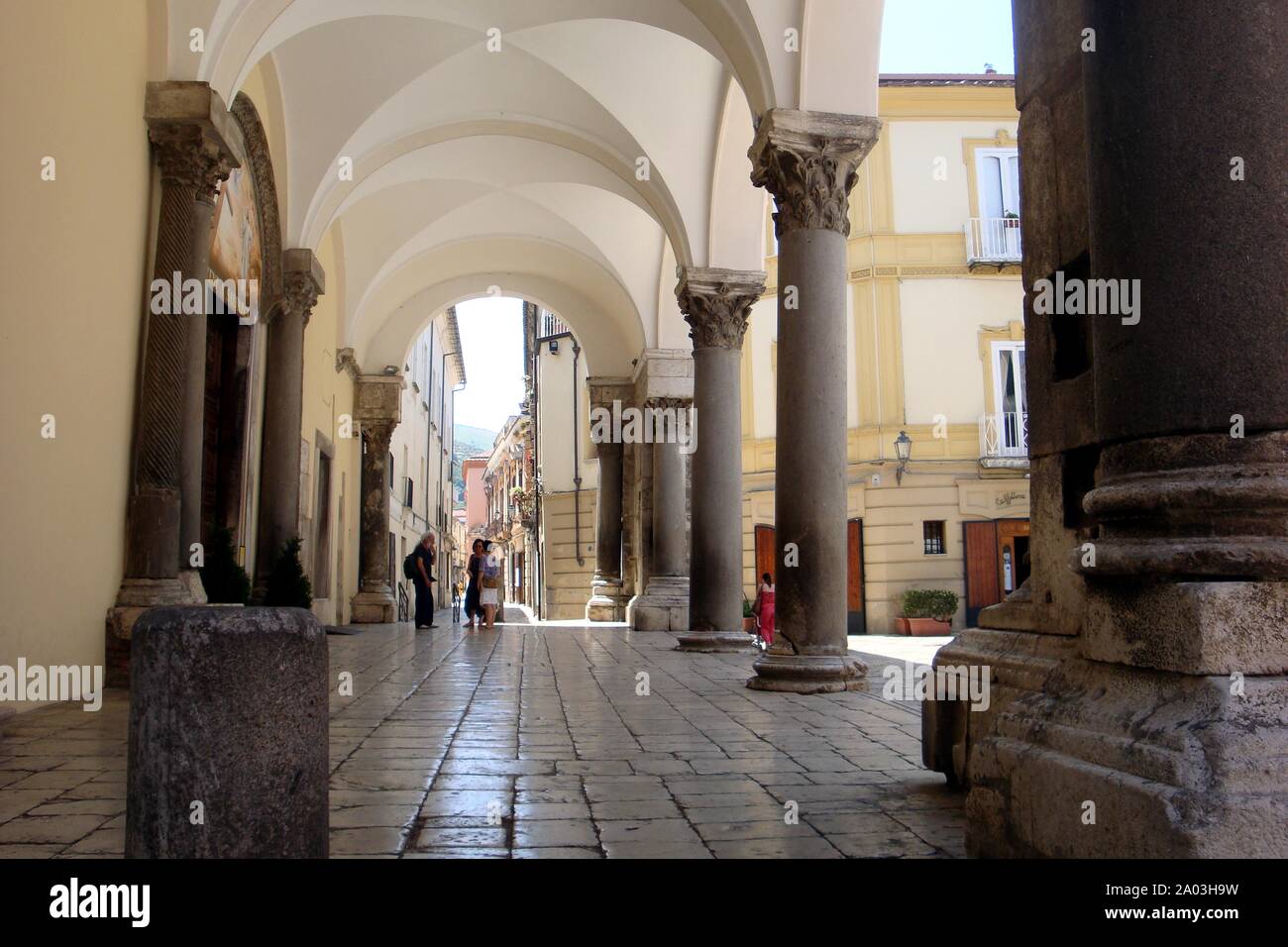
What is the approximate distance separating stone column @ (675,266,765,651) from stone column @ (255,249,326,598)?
15.2ft

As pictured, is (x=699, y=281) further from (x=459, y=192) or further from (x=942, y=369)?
(x=942, y=369)

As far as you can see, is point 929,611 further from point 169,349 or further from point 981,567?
point 169,349

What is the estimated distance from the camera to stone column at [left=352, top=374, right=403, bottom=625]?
60.7 feet

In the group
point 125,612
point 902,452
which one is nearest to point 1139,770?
point 125,612

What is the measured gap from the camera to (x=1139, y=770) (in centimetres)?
231

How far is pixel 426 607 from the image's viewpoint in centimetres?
1630

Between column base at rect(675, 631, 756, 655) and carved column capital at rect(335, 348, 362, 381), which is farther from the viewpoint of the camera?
carved column capital at rect(335, 348, 362, 381)

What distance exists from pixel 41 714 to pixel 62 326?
2.37 m

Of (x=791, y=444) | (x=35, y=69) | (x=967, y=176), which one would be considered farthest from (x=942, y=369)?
(x=35, y=69)

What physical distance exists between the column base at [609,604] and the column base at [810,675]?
450 inches

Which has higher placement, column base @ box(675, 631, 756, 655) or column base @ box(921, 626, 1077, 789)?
column base @ box(921, 626, 1077, 789)

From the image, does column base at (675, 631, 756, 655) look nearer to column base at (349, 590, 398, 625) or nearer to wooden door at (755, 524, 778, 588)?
column base at (349, 590, 398, 625)

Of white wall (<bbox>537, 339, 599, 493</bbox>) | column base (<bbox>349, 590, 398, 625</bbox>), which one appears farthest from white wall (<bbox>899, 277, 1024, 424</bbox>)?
column base (<bbox>349, 590, 398, 625</bbox>)

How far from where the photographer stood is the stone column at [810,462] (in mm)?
7656
